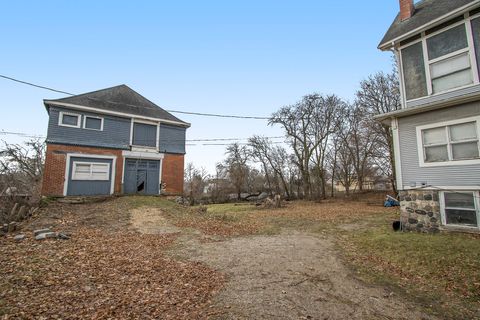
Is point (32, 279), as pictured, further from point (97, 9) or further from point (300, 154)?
point (300, 154)

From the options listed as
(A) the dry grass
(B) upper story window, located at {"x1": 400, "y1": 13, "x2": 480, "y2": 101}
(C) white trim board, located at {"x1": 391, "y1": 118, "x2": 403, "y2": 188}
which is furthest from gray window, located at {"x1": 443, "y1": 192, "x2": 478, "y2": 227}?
(A) the dry grass

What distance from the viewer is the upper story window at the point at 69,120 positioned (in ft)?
48.4

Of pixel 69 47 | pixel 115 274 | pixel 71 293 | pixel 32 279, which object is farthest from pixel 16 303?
pixel 69 47

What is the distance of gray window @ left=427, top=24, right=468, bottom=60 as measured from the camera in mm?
8117

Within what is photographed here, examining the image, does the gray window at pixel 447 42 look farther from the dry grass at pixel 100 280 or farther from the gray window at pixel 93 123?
the gray window at pixel 93 123

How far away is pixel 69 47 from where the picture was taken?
12234 mm

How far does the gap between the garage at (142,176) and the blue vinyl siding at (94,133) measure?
1458 mm

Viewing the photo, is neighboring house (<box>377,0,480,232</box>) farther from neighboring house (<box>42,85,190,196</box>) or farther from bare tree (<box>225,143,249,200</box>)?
bare tree (<box>225,143,249,200</box>)

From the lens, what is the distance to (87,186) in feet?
49.3

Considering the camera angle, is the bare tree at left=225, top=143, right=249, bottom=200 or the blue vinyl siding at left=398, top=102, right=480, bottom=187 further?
the bare tree at left=225, top=143, right=249, bottom=200

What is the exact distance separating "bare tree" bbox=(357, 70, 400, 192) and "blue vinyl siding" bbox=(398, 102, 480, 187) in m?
13.7

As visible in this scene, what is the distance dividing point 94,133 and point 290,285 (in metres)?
16.0

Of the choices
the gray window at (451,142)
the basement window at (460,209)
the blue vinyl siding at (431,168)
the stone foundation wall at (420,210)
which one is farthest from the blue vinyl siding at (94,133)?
the basement window at (460,209)

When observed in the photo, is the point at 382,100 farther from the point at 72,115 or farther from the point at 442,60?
the point at 72,115
